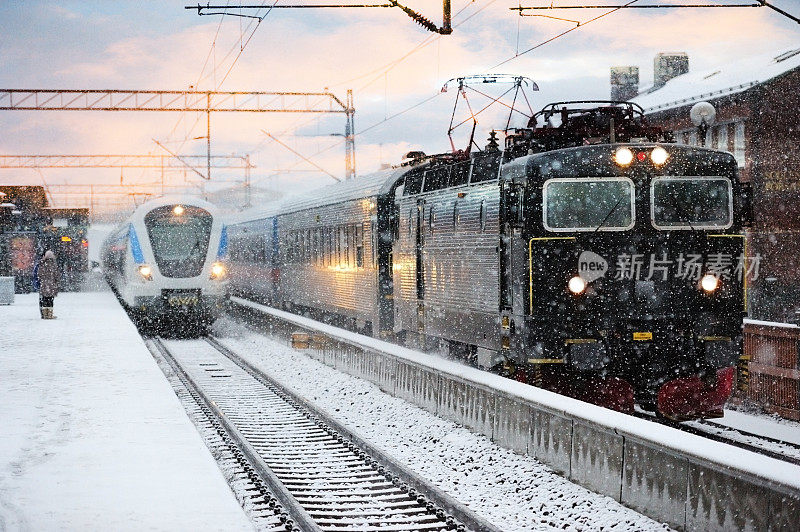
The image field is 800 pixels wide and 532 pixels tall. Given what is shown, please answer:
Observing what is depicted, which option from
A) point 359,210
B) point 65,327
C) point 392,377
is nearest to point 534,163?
point 392,377

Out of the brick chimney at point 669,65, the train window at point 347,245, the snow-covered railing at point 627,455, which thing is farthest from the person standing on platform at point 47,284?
the brick chimney at point 669,65

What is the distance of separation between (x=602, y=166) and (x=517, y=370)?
2596 mm

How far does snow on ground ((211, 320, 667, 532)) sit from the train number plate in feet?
Answer: 26.7

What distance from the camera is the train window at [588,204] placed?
1104 centimetres

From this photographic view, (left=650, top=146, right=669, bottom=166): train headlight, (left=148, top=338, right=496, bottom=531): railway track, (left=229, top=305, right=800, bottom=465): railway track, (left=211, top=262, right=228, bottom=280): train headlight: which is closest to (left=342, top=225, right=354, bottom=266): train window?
(left=211, top=262, right=228, bottom=280): train headlight

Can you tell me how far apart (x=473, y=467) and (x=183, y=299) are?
14732mm

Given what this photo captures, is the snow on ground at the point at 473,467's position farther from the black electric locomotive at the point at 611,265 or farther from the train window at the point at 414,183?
the train window at the point at 414,183

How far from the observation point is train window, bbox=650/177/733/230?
36.8 ft

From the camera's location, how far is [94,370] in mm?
14773

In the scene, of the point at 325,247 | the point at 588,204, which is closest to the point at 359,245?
the point at 325,247

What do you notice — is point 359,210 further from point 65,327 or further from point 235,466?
point 235,466

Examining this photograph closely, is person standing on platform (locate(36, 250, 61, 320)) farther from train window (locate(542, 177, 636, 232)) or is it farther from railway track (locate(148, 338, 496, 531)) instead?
train window (locate(542, 177, 636, 232))

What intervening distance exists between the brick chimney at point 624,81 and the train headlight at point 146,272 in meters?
22.3

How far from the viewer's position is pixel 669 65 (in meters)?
35.5
